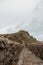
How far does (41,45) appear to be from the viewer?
70875mm

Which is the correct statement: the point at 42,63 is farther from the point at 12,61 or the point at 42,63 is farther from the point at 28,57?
the point at 12,61

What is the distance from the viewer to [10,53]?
7056 centimetres

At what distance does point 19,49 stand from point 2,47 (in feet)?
17.3

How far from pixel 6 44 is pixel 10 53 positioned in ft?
12.8

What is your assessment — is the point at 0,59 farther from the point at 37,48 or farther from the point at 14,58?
the point at 37,48

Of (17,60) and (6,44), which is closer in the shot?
(17,60)

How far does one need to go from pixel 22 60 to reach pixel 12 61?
10.2 feet

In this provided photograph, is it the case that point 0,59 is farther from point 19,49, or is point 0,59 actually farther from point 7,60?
point 19,49

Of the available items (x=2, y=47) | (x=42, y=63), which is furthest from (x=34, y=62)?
(x=2, y=47)

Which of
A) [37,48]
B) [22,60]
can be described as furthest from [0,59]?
[37,48]

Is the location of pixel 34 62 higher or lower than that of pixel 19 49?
lower

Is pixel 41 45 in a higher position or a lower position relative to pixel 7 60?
higher

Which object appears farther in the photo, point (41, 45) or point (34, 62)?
point (41, 45)

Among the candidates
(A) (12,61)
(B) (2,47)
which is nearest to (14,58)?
(A) (12,61)
